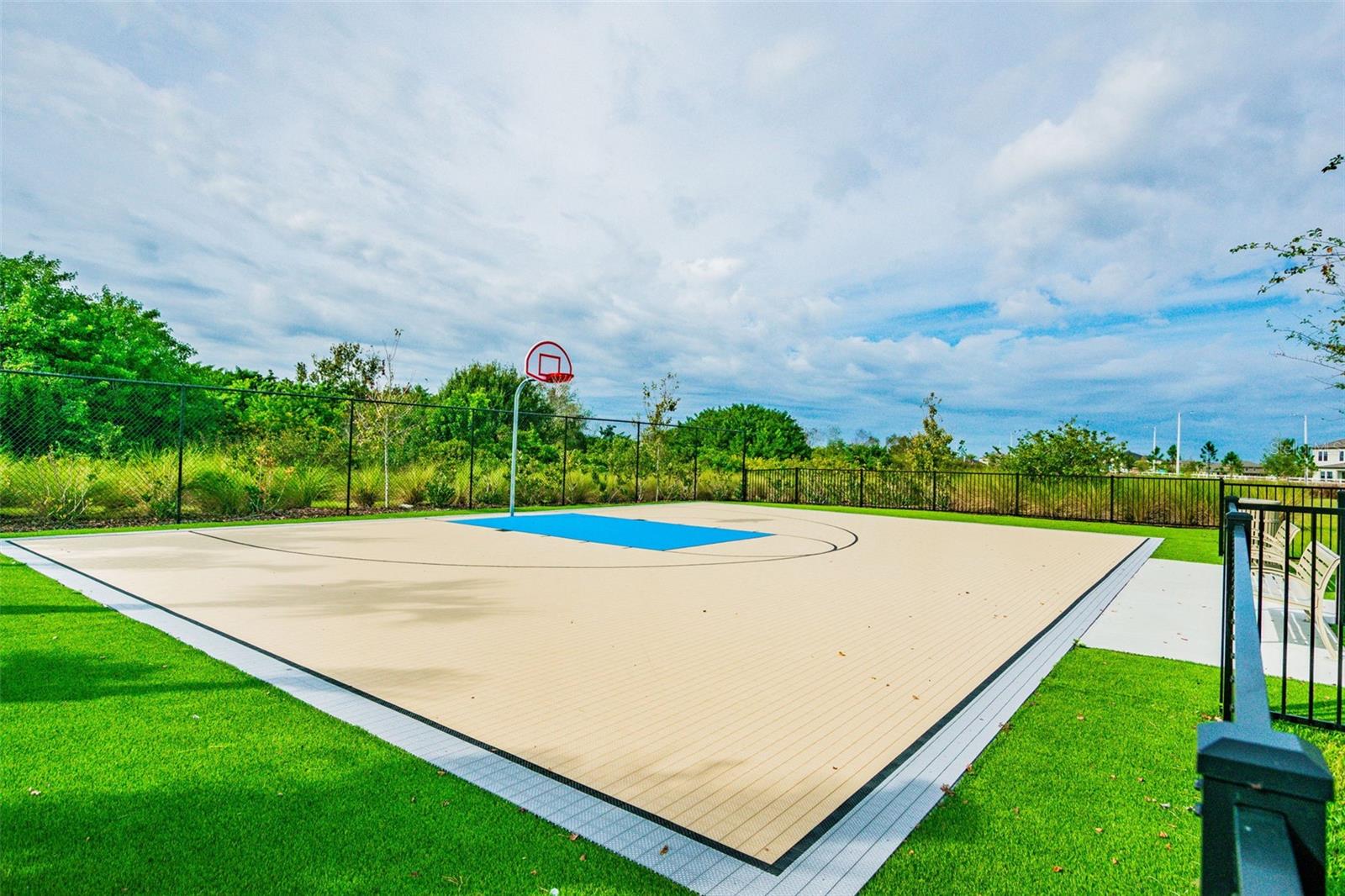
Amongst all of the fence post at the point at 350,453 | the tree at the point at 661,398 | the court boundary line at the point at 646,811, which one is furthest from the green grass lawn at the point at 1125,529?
the fence post at the point at 350,453

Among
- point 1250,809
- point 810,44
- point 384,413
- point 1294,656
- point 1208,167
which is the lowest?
point 1294,656

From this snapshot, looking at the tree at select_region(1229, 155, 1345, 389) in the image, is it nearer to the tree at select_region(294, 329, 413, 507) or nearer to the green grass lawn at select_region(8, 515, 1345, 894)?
the green grass lawn at select_region(8, 515, 1345, 894)

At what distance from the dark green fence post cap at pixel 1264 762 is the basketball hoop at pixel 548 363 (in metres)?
14.8

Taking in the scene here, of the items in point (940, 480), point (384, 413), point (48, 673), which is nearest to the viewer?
point (48, 673)

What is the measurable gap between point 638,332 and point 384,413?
21.5 m

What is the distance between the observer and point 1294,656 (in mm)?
4621

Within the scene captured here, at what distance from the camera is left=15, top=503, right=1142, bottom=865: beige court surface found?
2.85m

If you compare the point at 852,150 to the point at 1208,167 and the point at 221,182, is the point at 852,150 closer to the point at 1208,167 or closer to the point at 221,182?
the point at 1208,167

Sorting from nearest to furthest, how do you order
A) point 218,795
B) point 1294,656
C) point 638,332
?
point 218,795
point 1294,656
point 638,332

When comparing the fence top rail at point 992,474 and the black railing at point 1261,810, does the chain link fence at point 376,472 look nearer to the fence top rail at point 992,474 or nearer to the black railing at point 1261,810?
the fence top rail at point 992,474

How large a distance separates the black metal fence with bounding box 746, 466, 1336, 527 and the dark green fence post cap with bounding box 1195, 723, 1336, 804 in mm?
15897

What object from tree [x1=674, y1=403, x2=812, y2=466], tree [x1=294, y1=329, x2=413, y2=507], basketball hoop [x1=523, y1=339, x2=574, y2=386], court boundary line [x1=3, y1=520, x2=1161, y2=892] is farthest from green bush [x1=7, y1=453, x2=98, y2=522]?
tree [x1=674, y1=403, x2=812, y2=466]

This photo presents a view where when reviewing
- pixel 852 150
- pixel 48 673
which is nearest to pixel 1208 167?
pixel 852 150

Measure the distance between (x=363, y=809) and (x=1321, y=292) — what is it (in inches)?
319
